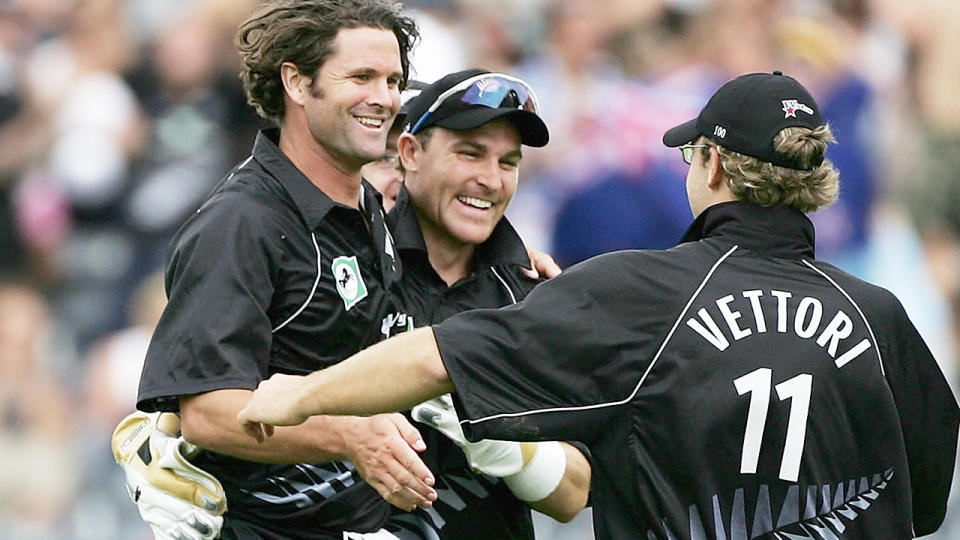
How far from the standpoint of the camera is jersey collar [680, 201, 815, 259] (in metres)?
3.73

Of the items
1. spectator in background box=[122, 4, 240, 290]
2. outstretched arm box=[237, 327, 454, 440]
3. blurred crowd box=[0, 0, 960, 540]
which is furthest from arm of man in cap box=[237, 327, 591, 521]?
spectator in background box=[122, 4, 240, 290]

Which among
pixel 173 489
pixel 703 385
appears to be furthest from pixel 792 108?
pixel 173 489

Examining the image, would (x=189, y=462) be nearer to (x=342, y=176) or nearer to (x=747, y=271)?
(x=342, y=176)

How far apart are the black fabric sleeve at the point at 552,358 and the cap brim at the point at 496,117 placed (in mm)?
1207

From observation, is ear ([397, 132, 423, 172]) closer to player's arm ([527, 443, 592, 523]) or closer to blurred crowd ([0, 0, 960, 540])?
player's arm ([527, 443, 592, 523])

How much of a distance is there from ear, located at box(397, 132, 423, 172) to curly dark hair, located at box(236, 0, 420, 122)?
399 mm

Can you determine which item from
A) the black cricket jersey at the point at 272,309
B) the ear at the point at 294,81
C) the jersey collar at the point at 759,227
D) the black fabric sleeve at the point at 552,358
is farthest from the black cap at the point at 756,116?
the ear at the point at 294,81

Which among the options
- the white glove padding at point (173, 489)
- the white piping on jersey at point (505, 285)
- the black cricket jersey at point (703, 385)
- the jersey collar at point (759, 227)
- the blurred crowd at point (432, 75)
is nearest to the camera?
the black cricket jersey at point (703, 385)

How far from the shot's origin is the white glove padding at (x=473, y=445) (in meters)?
4.36

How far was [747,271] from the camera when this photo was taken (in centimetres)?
368

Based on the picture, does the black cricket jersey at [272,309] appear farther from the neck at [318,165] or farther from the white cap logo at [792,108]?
the white cap logo at [792,108]

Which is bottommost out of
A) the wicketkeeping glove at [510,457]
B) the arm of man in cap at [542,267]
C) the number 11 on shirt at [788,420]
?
the wicketkeeping glove at [510,457]

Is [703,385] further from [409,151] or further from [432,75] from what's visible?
[432,75]

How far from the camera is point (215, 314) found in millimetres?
3863
